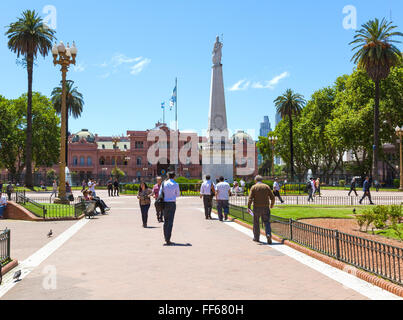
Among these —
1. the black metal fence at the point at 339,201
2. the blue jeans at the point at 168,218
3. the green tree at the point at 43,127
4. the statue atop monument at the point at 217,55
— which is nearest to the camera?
the blue jeans at the point at 168,218

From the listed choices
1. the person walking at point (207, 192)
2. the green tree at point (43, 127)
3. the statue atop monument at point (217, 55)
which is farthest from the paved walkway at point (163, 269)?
the green tree at point (43, 127)

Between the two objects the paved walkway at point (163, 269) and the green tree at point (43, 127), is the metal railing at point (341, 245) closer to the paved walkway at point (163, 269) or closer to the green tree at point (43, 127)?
the paved walkway at point (163, 269)

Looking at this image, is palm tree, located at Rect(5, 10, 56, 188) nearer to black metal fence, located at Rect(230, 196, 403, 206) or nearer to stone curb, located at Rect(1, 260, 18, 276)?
black metal fence, located at Rect(230, 196, 403, 206)

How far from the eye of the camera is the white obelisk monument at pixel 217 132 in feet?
117

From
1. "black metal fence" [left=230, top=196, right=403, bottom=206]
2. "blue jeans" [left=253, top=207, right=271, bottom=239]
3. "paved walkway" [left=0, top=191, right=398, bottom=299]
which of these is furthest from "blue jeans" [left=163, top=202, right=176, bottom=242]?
"black metal fence" [left=230, top=196, right=403, bottom=206]

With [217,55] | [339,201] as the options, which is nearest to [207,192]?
[339,201]

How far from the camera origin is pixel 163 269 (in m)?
7.26

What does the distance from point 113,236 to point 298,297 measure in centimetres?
717

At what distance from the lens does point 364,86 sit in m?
47.5

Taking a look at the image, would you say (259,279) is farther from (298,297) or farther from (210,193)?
(210,193)

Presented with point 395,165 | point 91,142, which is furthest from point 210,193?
point 91,142

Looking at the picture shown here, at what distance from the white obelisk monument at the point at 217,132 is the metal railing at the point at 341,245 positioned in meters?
24.3

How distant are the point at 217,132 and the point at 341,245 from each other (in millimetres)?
28089

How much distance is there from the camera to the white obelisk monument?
35781 mm
